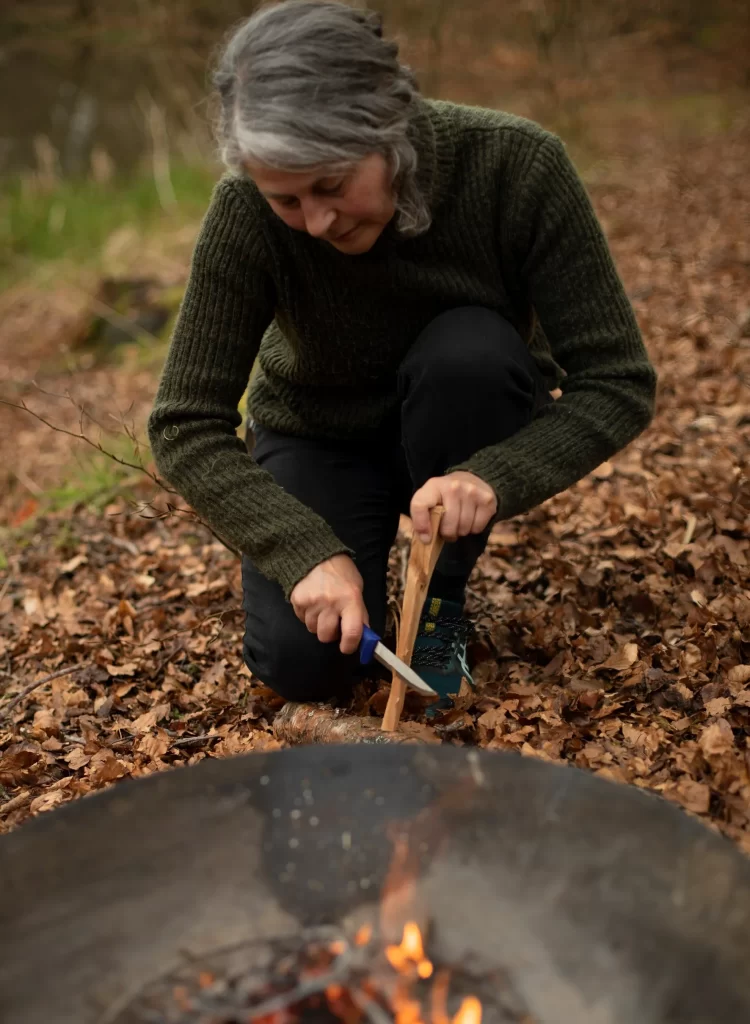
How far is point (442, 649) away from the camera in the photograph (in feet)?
7.22

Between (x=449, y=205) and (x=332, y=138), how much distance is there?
0.41 meters

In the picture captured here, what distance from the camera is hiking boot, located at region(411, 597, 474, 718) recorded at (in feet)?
7.11

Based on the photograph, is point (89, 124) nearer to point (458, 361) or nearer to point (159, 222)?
point (159, 222)

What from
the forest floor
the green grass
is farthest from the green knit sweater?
the green grass

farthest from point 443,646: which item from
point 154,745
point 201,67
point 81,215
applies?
point 201,67

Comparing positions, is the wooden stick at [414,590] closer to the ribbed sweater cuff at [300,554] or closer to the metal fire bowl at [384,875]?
the ribbed sweater cuff at [300,554]

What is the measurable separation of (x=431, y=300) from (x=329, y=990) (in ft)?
4.56

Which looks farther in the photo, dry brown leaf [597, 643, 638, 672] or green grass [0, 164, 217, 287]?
green grass [0, 164, 217, 287]

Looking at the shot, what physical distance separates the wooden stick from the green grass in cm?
659

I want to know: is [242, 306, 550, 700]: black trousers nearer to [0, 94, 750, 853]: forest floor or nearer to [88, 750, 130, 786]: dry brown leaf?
[0, 94, 750, 853]: forest floor

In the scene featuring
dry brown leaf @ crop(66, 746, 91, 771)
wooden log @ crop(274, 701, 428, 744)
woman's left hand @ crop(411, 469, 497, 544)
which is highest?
woman's left hand @ crop(411, 469, 497, 544)

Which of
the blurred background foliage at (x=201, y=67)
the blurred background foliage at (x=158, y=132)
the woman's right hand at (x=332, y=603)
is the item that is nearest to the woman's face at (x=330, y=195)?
the woman's right hand at (x=332, y=603)

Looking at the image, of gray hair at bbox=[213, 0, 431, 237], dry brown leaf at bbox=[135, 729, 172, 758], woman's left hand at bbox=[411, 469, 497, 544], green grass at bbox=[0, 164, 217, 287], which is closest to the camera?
gray hair at bbox=[213, 0, 431, 237]

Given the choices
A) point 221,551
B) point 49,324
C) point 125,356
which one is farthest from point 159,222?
point 221,551
